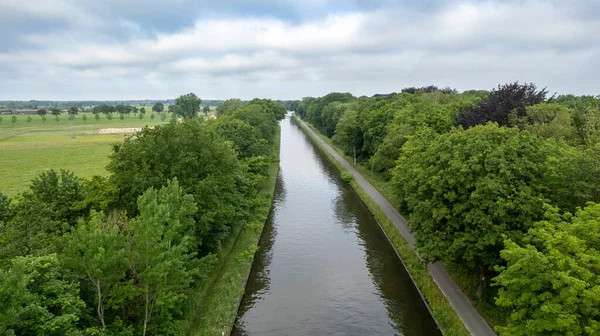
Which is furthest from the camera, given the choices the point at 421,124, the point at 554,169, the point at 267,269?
the point at 421,124

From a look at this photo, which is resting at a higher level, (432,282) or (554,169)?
(554,169)

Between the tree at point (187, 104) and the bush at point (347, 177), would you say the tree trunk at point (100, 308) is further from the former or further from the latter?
the tree at point (187, 104)

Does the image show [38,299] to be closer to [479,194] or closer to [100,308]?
[100,308]

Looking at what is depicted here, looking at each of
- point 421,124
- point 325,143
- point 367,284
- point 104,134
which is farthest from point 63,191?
point 104,134

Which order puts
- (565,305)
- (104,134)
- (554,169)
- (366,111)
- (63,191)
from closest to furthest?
1. (565,305)
2. (554,169)
3. (63,191)
4. (366,111)
5. (104,134)

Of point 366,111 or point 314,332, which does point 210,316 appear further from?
point 366,111

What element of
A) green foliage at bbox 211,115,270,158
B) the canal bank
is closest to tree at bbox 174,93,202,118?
green foliage at bbox 211,115,270,158

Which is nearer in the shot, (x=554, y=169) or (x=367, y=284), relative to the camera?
(x=554, y=169)
